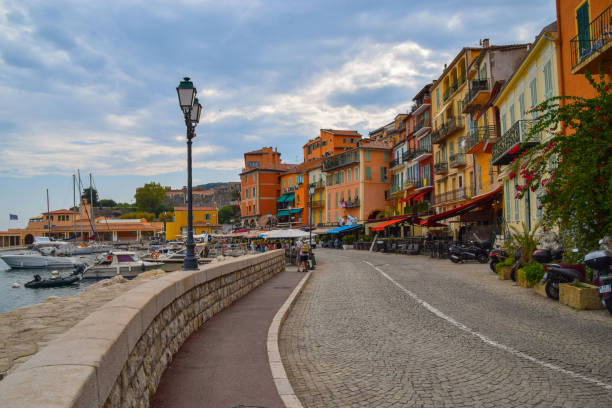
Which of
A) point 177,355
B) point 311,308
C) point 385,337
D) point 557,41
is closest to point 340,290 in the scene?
point 311,308

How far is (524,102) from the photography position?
21609mm

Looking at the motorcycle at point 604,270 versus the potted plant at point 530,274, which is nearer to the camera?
the motorcycle at point 604,270

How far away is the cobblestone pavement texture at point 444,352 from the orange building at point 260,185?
74.7 metres

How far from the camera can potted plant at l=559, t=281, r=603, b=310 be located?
9984 mm

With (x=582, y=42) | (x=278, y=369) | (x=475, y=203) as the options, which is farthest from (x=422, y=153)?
(x=278, y=369)

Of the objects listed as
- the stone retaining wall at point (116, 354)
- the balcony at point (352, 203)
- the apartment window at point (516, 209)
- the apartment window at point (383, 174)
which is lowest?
the stone retaining wall at point (116, 354)

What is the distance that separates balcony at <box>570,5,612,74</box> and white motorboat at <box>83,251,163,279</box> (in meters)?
30.2

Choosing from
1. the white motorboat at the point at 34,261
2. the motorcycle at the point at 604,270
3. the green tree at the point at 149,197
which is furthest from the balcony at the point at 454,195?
the green tree at the point at 149,197

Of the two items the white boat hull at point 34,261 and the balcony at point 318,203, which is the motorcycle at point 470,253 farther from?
the balcony at point 318,203

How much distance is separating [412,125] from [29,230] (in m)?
94.5

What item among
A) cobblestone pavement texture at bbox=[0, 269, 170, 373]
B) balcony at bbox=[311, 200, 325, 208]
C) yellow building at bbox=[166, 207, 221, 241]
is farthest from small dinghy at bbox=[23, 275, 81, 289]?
yellow building at bbox=[166, 207, 221, 241]

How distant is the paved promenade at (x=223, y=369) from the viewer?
472 centimetres

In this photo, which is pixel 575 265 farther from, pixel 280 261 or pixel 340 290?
pixel 280 261

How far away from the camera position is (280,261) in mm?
23094
